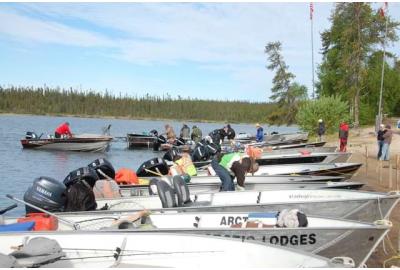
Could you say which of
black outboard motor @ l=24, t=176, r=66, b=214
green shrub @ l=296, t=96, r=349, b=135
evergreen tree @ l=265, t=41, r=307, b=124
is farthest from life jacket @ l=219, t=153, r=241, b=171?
evergreen tree @ l=265, t=41, r=307, b=124

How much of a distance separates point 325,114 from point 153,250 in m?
34.7

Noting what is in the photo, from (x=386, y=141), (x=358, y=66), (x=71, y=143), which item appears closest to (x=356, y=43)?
(x=358, y=66)

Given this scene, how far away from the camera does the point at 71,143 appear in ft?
117

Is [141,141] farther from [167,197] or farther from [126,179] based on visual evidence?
[167,197]

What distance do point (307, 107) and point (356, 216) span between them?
31.0m

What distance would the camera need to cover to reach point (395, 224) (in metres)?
11.6

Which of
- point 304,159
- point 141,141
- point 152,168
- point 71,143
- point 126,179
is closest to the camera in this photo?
point 126,179

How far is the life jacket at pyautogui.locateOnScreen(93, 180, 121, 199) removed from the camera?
446 inches

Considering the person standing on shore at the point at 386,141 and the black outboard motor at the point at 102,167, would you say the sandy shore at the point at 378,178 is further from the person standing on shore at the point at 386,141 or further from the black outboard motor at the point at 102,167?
the black outboard motor at the point at 102,167

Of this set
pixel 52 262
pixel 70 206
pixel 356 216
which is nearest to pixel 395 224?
pixel 356 216

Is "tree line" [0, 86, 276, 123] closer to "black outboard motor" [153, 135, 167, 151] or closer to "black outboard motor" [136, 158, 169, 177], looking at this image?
"black outboard motor" [153, 135, 167, 151]

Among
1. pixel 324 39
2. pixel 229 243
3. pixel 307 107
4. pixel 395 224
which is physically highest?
pixel 324 39

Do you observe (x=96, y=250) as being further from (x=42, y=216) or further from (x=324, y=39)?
(x=324, y=39)

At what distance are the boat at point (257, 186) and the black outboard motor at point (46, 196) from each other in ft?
9.12
